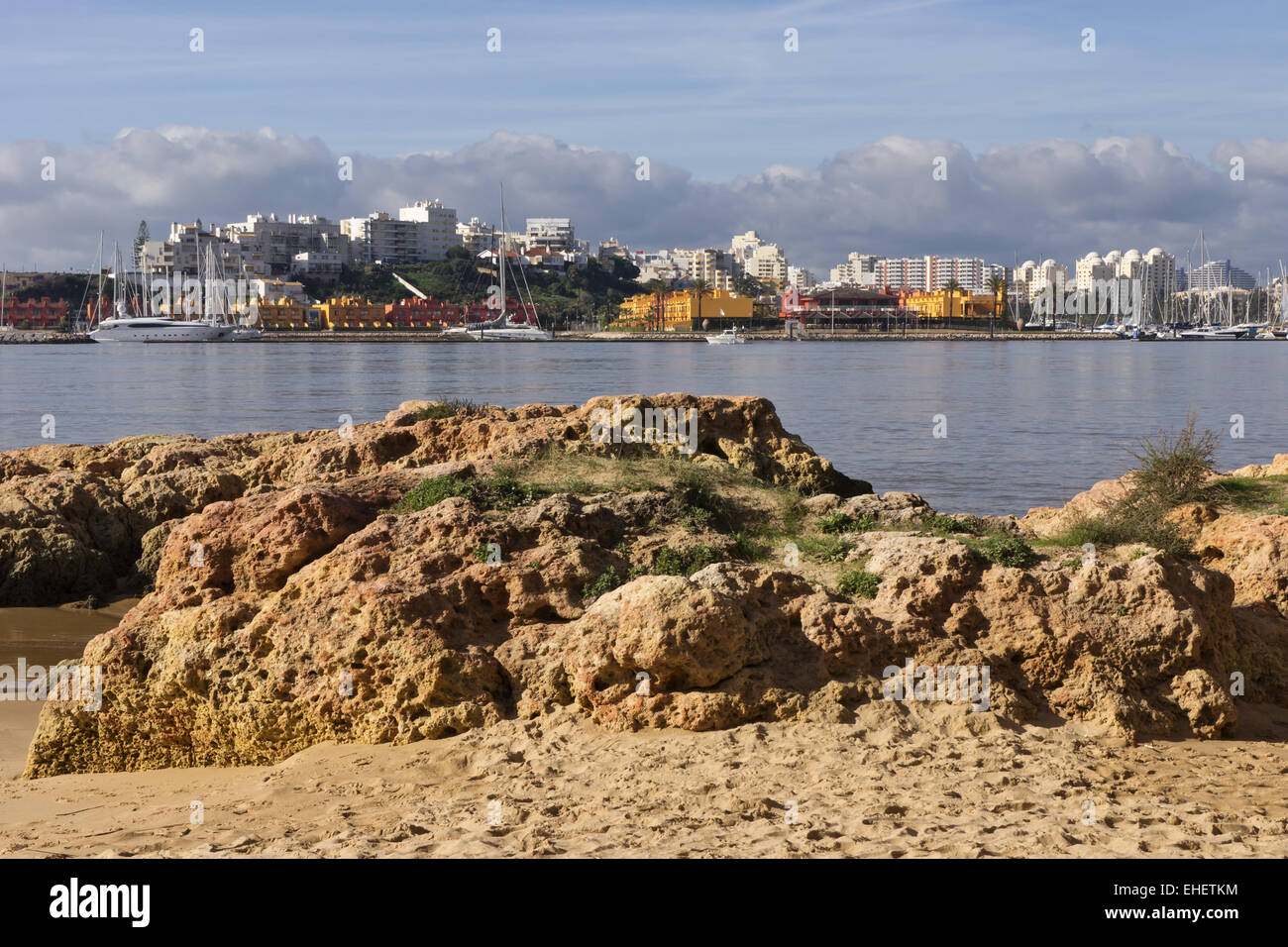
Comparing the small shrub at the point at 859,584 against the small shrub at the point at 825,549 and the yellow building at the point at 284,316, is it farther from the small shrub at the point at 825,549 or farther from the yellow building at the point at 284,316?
the yellow building at the point at 284,316


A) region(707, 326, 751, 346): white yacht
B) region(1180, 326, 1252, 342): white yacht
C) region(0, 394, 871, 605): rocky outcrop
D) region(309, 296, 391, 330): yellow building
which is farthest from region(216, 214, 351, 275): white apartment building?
region(0, 394, 871, 605): rocky outcrop

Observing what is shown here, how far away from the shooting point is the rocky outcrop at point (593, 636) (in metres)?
6.43

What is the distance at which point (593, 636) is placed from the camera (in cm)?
649

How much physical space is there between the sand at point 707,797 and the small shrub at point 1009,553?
114 cm

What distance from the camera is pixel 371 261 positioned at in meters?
193

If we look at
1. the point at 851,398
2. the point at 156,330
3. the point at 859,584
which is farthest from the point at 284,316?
the point at 859,584

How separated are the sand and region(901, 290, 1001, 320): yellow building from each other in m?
151

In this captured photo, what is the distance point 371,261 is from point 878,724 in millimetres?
195863

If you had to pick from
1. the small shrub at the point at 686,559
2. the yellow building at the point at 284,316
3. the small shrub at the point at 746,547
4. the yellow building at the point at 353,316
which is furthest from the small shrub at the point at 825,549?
the yellow building at the point at 284,316

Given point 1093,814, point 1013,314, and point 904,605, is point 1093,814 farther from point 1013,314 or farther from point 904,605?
point 1013,314

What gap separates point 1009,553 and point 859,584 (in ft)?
3.10

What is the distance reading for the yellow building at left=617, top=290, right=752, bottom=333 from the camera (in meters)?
145

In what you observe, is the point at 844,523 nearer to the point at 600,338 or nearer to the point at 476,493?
the point at 476,493

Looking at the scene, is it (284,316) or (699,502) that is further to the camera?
(284,316)
